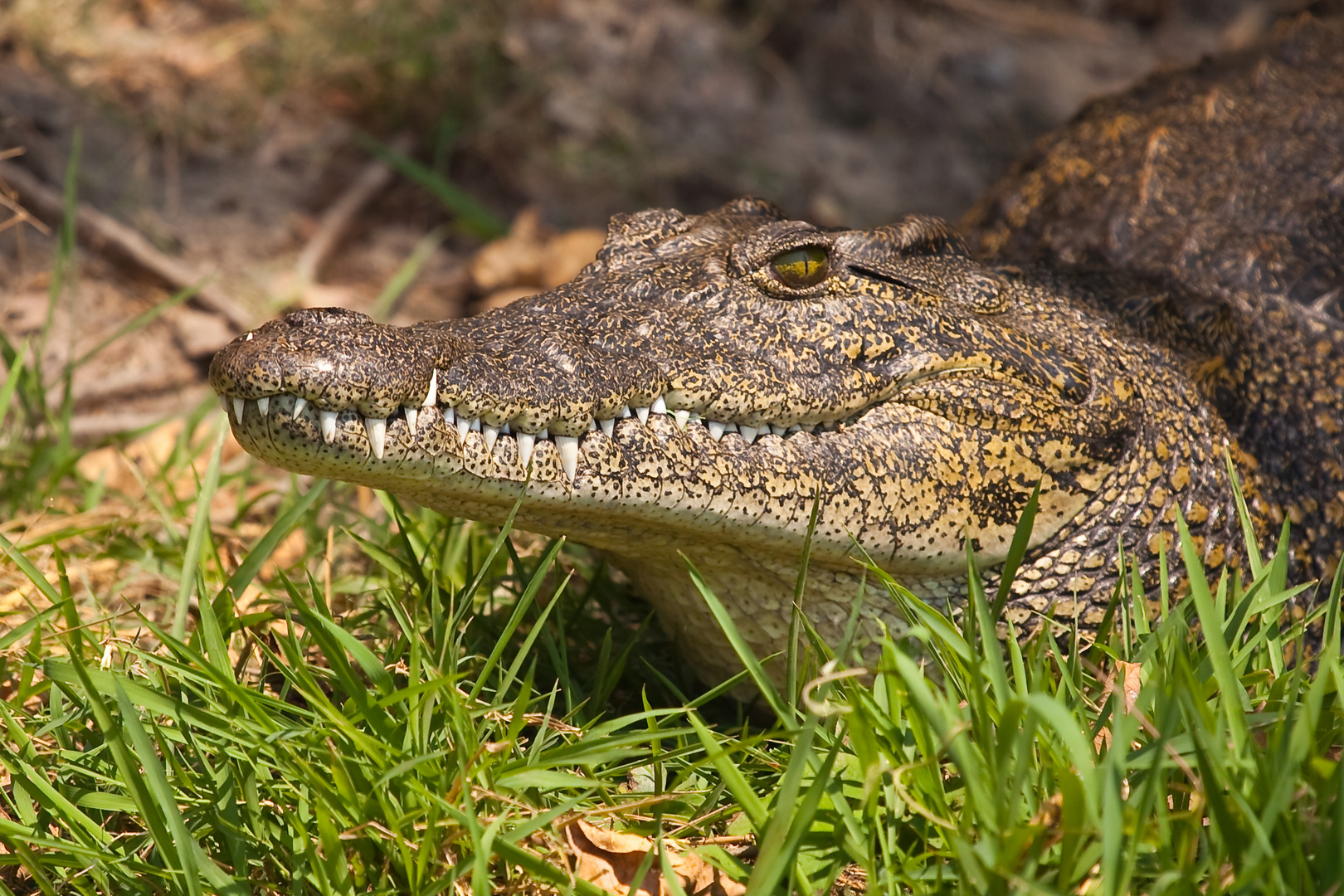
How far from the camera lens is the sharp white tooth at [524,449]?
7.16 ft

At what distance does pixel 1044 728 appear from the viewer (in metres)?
1.96

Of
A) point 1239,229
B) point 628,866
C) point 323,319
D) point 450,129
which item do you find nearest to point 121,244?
point 450,129

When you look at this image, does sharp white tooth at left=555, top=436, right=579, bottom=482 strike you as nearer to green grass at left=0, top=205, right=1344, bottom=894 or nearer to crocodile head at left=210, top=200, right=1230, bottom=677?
crocodile head at left=210, top=200, right=1230, bottom=677

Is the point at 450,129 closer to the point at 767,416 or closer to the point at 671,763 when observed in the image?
the point at 767,416

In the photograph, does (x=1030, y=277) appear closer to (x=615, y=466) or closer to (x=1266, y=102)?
(x=615, y=466)

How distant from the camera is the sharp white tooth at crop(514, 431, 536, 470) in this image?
85.9 inches

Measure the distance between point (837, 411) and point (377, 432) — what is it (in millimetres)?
1035

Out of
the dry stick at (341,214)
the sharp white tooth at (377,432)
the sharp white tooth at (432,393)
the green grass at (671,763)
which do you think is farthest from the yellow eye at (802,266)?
the dry stick at (341,214)

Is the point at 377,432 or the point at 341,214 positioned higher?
the point at 377,432

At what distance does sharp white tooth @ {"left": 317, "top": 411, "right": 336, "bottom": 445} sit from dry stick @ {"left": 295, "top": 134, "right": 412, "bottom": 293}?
11.2 feet

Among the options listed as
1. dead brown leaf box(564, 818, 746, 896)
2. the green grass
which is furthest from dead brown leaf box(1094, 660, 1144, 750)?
dead brown leaf box(564, 818, 746, 896)

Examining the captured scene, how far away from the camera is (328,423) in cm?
200

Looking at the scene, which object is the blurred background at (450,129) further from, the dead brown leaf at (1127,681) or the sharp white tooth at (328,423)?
the dead brown leaf at (1127,681)

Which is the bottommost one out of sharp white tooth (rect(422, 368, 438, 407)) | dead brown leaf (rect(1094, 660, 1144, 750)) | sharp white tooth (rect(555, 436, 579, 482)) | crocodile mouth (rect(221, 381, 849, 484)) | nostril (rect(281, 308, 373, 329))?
dead brown leaf (rect(1094, 660, 1144, 750))
